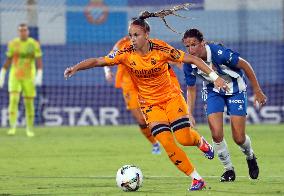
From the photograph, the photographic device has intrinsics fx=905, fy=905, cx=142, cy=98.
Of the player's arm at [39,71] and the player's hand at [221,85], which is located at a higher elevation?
the player's hand at [221,85]

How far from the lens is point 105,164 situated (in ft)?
46.7

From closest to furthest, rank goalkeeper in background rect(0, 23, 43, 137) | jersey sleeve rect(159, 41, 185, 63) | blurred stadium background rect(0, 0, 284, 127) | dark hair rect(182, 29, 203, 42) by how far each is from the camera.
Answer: jersey sleeve rect(159, 41, 185, 63) → dark hair rect(182, 29, 203, 42) → goalkeeper in background rect(0, 23, 43, 137) → blurred stadium background rect(0, 0, 284, 127)

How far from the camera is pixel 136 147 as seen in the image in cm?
1773

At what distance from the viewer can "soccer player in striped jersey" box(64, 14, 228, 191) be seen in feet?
33.4

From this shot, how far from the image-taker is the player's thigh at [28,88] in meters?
20.9

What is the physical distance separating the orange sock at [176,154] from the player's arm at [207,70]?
0.91 m

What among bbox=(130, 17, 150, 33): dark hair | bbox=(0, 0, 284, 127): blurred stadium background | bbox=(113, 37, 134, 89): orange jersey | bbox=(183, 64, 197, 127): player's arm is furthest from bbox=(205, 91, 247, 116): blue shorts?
bbox=(0, 0, 284, 127): blurred stadium background

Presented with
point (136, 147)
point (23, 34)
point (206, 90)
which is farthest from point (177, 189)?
point (23, 34)

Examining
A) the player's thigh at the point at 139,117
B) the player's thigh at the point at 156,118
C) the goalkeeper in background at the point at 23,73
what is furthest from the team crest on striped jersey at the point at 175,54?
the goalkeeper in background at the point at 23,73

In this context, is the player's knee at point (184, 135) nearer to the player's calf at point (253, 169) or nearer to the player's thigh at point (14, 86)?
the player's calf at point (253, 169)

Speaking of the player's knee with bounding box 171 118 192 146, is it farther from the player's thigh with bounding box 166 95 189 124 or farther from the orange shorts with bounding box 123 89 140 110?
the orange shorts with bounding box 123 89 140 110

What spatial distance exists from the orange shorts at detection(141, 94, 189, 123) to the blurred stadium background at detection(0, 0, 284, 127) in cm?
1260

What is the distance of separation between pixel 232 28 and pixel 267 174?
1403 centimetres

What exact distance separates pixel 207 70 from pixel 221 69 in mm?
1504
